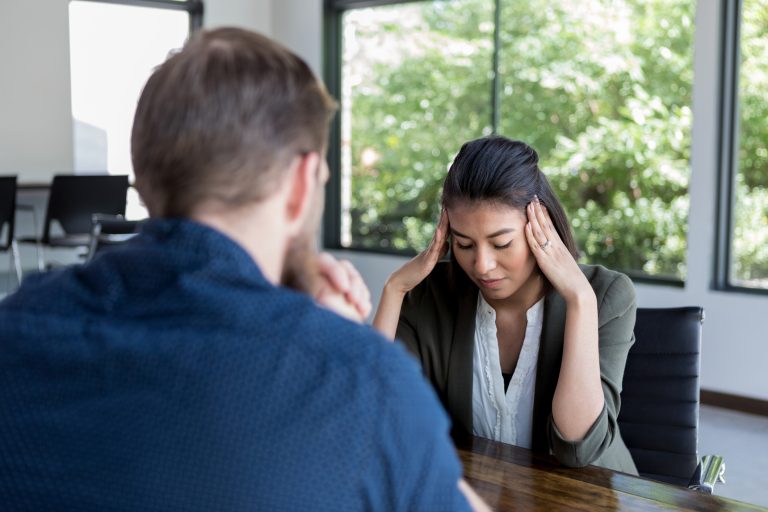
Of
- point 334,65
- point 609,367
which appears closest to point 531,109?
point 334,65

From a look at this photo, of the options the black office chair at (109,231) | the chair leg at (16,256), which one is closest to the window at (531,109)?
the black office chair at (109,231)

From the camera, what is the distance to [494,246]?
1.83 metres

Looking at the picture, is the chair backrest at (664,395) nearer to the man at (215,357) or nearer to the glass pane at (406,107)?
the man at (215,357)

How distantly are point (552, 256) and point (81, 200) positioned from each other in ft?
14.2

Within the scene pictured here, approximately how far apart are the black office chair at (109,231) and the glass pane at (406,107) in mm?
1631

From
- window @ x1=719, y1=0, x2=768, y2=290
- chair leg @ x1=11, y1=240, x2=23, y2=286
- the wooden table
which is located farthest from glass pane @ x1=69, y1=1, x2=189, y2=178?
the wooden table

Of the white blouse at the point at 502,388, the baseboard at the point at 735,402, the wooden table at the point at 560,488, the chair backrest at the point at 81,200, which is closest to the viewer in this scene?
the wooden table at the point at 560,488

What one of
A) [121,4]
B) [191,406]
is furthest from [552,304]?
[121,4]

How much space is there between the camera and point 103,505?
71 cm

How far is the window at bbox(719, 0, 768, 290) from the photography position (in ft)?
14.1

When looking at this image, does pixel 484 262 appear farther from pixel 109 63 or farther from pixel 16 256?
pixel 109 63

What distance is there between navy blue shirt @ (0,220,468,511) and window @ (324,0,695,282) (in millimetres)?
4180

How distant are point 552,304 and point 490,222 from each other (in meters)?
0.19

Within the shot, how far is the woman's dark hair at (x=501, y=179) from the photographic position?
6.00 feet
